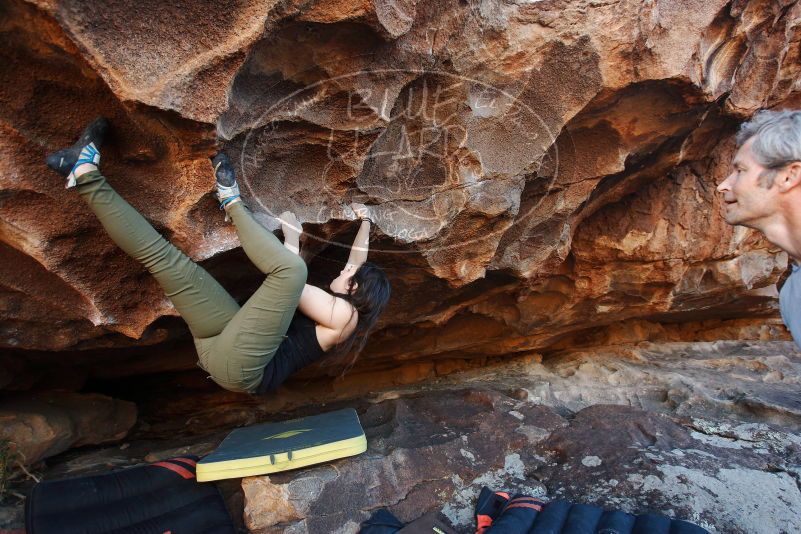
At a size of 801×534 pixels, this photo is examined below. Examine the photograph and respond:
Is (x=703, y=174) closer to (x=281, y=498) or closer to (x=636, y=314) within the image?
(x=636, y=314)

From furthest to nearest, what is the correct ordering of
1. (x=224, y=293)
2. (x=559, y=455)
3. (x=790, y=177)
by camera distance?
(x=559, y=455) → (x=224, y=293) → (x=790, y=177)

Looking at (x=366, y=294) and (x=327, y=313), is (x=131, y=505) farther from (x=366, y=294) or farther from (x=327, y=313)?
(x=366, y=294)

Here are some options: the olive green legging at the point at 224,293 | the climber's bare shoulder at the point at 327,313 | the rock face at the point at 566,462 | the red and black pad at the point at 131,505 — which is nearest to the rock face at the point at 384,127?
the olive green legging at the point at 224,293

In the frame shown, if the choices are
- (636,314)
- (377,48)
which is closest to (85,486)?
(377,48)

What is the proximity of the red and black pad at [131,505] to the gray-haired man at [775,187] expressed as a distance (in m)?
2.06

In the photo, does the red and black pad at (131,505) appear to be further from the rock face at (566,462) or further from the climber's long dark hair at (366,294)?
the climber's long dark hair at (366,294)

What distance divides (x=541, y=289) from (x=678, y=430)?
3.82ft

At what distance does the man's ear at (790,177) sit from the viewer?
4.93ft

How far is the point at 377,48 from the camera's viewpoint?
1.80 metres

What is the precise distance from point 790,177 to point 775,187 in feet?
0.16

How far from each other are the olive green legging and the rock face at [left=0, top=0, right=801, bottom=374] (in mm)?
166

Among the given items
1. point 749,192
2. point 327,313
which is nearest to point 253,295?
point 327,313

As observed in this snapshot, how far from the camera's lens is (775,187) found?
156cm

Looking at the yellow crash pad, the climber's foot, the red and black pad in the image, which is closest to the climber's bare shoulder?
the yellow crash pad
